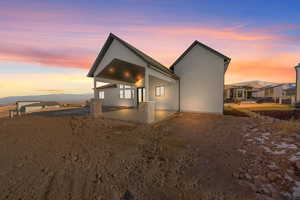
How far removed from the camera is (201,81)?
38.4 feet

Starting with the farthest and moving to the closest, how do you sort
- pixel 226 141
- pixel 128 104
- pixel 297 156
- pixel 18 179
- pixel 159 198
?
1. pixel 128 104
2. pixel 226 141
3. pixel 297 156
4. pixel 18 179
5. pixel 159 198

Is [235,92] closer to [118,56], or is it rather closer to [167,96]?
[167,96]

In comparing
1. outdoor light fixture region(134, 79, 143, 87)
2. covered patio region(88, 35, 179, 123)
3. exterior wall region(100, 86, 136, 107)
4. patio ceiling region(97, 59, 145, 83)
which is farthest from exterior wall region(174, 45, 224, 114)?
exterior wall region(100, 86, 136, 107)

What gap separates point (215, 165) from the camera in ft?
11.6

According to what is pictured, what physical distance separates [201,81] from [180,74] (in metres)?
2.17

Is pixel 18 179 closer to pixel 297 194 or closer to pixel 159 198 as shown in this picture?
pixel 159 198

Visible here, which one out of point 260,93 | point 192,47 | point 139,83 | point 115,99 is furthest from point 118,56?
point 260,93

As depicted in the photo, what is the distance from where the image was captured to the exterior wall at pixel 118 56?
27.2ft

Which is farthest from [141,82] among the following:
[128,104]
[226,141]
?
[226,141]

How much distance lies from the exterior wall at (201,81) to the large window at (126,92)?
614 centimetres

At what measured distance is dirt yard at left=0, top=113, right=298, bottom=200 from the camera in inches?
100.0

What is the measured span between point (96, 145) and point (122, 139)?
1.07 meters

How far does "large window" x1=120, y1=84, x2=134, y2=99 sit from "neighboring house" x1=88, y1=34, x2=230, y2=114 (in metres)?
1.40

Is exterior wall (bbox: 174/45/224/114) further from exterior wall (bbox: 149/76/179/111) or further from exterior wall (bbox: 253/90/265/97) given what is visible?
exterior wall (bbox: 253/90/265/97)
